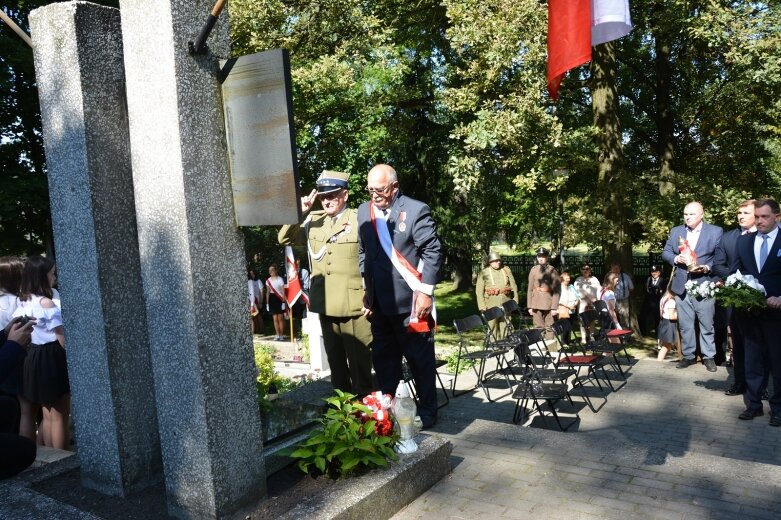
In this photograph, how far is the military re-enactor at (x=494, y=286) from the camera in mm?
11219

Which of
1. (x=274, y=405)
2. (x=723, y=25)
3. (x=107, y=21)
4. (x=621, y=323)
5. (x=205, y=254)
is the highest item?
(x=723, y=25)

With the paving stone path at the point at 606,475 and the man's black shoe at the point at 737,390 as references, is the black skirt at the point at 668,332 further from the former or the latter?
the paving stone path at the point at 606,475

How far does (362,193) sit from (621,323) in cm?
1127

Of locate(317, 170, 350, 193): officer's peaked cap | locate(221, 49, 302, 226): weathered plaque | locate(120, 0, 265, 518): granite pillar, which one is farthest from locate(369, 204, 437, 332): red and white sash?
locate(221, 49, 302, 226): weathered plaque

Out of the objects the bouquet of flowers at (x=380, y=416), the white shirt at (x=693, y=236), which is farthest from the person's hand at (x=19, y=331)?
the white shirt at (x=693, y=236)

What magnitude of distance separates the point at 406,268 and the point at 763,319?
140 inches

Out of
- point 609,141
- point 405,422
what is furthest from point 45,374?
point 609,141

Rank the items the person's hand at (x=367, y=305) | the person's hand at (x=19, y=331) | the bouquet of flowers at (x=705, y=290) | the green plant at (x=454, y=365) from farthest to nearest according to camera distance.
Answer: the green plant at (x=454, y=365), the bouquet of flowers at (x=705, y=290), the person's hand at (x=367, y=305), the person's hand at (x=19, y=331)

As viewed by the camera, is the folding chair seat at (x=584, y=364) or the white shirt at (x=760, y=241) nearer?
the white shirt at (x=760, y=241)

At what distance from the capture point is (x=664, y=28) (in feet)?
37.3

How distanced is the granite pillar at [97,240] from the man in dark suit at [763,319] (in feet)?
17.6

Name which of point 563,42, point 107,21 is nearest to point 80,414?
point 107,21

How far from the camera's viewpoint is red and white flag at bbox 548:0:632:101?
5113mm

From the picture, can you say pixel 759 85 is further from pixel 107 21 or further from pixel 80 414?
pixel 80 414
